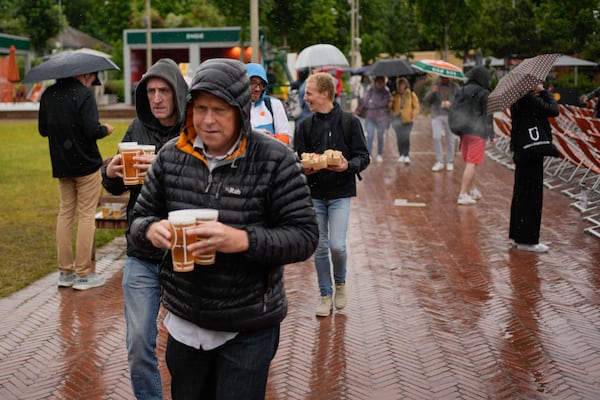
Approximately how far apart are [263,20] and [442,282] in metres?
25.3

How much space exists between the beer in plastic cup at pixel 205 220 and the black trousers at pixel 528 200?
6.47 m

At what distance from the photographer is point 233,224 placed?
9.01 ft

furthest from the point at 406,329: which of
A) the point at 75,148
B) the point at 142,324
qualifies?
the point at 75,148

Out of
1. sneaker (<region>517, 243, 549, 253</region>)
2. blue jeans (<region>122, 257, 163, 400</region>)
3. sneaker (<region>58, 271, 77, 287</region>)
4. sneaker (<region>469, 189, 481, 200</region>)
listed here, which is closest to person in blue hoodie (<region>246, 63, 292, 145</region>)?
blue jeans (<region>122, 257, 163, 400</region>)

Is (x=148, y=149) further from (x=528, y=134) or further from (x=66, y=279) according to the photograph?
(x=528, y=134)

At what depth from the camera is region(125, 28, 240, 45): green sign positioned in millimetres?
42500

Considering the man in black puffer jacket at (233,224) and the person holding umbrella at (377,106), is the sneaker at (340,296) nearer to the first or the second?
the man in black puffer jacket at (233,224)

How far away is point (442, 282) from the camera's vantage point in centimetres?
740

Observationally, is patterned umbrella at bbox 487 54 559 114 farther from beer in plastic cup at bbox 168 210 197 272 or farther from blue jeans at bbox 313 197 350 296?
beer in plastic cup at bbox 168 210 197 272

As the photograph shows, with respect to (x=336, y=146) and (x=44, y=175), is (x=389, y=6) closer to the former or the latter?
(x=44, y=175)

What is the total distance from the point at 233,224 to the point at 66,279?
496 centimetres

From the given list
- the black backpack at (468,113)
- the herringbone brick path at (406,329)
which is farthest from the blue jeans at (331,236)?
the black backpack at (468,113)

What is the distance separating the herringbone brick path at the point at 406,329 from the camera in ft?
16.0

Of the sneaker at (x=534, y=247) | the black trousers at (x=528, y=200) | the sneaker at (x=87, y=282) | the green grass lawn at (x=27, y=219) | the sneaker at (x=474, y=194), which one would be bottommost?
the green grass lawn at (x=27, y=219)
